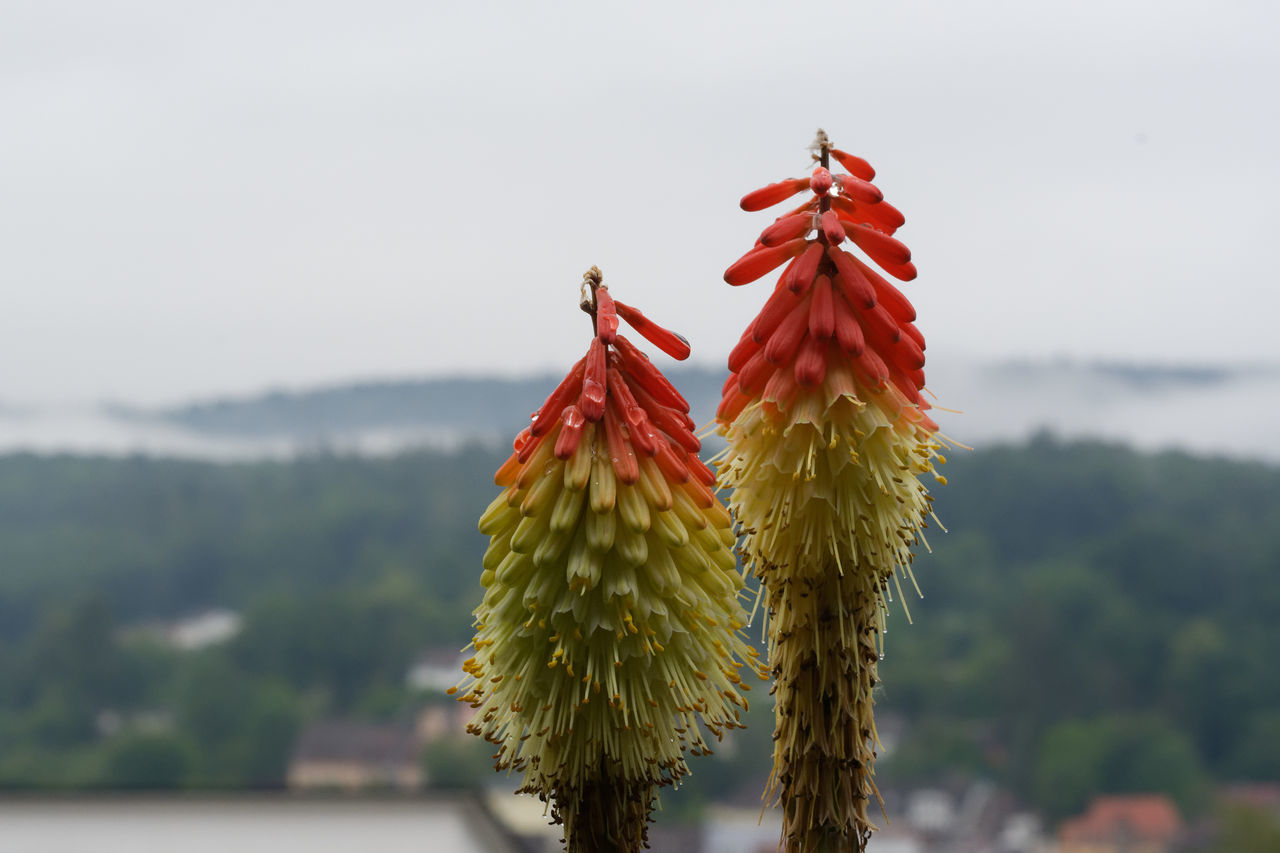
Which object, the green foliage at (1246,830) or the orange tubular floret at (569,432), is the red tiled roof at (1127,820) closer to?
the green foliage at (1246,830)

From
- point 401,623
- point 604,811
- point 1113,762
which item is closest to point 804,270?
point 604,811

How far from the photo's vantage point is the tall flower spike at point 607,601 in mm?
1337

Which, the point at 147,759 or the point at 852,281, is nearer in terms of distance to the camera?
the point at 852,281

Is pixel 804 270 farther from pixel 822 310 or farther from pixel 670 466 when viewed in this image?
pixel 670 466

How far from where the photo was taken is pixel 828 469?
4.40 ft

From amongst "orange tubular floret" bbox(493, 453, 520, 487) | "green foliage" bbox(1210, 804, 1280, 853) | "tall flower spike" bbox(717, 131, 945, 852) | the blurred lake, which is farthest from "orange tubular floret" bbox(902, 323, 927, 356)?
"green foliage" bbox(1210, 804, 1280, 853)

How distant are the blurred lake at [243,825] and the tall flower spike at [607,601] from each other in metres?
3.47

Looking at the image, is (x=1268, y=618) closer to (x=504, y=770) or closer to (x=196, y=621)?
(x=196, y=621)

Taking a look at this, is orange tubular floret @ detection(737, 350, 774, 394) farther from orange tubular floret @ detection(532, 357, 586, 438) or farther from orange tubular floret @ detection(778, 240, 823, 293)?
orange tubular floret @ detection(532, 357, 586, 438)

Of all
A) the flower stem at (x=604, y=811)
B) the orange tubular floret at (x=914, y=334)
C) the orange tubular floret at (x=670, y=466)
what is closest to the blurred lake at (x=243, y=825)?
the flower stem at (x=604, y=811)

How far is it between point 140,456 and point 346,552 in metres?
5.18

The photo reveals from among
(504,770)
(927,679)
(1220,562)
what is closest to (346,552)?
(927,679)

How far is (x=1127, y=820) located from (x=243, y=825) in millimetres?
13633

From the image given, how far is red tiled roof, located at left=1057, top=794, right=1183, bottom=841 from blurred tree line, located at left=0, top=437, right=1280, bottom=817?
0.48m
